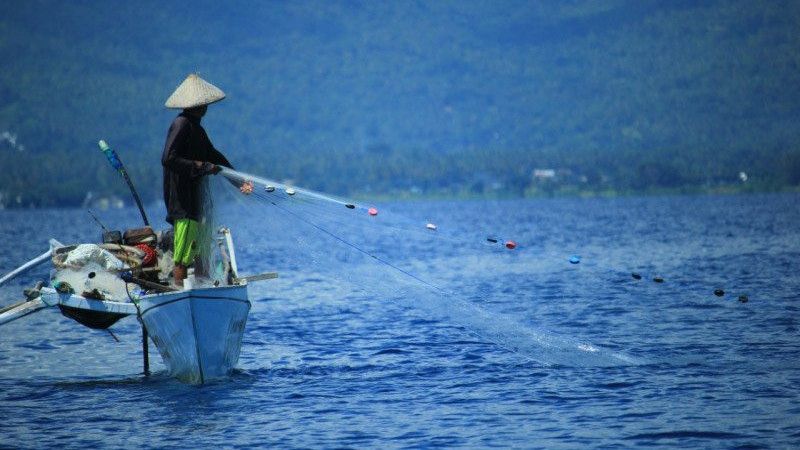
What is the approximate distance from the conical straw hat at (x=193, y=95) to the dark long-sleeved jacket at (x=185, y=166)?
237mm

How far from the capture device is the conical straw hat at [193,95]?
861 inches

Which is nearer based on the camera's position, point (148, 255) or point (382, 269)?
point (148, 255)

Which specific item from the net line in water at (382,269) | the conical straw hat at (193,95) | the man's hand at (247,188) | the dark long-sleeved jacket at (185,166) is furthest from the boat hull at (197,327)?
the conical straw hat at (193,95)

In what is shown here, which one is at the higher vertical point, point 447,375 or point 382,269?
point 382,269

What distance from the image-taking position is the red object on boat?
23.6 m

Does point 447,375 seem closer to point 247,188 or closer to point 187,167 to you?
point 247,188

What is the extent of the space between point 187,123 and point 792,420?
10.9 m

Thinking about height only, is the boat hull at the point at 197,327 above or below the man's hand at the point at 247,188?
below

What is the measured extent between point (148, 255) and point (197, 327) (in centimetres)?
293

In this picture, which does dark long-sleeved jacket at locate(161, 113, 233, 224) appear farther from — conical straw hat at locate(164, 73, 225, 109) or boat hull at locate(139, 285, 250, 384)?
boat hull at locate(139, 285, 250, 384)

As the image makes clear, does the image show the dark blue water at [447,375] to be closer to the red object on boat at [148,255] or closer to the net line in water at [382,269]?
the net line in water at [382,269]

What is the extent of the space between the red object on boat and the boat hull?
156cm

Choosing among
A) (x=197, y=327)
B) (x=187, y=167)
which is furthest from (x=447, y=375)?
(x=187, y=167)

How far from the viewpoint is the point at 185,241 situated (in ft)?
72.7
